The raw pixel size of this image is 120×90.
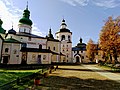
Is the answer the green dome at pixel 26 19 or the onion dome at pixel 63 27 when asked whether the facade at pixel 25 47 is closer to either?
the green dome at pixel 26 19

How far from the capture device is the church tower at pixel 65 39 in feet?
228

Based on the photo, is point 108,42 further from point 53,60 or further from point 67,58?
point 67,58

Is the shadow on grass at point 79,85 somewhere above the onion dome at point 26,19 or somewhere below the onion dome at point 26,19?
below

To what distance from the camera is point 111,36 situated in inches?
1470

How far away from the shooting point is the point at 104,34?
39906 mm

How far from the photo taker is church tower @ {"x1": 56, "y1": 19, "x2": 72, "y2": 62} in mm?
69381

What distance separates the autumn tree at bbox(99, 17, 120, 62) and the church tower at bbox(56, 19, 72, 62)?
29.7 m

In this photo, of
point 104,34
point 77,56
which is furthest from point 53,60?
point 77,56

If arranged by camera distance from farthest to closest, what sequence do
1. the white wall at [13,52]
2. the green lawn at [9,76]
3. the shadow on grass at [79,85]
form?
the white wall at [13,52] < the green lawn at [9,76] < the shadow on grass at [79,85]

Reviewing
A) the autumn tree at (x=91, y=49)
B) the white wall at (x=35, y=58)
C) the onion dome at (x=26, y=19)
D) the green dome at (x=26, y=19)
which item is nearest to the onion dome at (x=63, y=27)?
the autumn tree at (x=91, y=49)

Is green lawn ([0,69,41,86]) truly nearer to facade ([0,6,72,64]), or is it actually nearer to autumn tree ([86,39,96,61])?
facade ([0,6,72,64])

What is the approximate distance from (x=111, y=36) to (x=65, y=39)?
33950 millimetres

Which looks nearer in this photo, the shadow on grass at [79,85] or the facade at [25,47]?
the shadow on grass at [79,85]

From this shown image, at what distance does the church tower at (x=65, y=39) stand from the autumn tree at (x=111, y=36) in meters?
29.7
